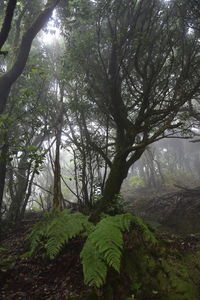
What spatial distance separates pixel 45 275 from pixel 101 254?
1.03 metres

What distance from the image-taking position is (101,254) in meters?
2.55

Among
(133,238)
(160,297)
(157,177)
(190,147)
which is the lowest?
(160,297)

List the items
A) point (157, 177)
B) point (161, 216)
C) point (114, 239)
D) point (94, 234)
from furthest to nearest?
1. point (157, 177)
2. point (161, 216)
3. point (94, 234)
4. point (114, 239)

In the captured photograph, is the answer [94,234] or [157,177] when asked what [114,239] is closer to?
[94,234]

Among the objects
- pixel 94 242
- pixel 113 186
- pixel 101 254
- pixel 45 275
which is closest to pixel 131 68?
pixel 113 186

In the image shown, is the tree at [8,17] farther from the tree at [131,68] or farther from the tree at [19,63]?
the tree at [19,63]

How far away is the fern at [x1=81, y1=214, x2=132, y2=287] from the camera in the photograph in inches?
92.4

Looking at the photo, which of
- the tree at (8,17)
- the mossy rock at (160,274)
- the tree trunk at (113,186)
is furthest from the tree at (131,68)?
the tree at (8,17)

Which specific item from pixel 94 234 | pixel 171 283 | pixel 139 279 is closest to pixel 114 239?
pixel 94 234

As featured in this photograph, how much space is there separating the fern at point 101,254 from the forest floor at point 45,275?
1.08 feet

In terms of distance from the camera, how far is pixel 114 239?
2.59 meters

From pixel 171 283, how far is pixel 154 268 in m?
0.26

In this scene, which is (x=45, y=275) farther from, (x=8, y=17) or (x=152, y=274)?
(x=8, y=17)

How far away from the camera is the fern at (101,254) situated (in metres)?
2.35
